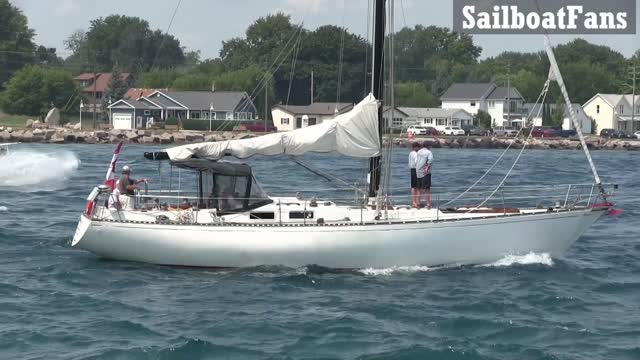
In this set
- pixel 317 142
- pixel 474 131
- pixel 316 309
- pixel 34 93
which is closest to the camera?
pixel 316 309

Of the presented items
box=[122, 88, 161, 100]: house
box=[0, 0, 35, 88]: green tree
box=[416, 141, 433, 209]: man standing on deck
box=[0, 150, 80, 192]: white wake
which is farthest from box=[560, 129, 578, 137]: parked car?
box=[416, 141, 433, 209]: man standing on deck

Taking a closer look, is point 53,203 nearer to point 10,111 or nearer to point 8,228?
point 8,228

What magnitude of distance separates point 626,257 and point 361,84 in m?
98.3

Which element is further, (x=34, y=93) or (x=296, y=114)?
(x=34, y=93)

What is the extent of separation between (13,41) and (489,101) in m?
69.9

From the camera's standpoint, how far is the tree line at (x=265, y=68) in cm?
12850

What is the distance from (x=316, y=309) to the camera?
2258cm

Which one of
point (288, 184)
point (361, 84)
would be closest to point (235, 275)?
point (288, 184)

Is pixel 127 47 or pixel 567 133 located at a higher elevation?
A: pixel 127 47

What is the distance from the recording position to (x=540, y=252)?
2716 cm

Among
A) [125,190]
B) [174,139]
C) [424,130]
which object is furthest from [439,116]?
[125,190]

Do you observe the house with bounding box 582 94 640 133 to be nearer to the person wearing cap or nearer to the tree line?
the tree line

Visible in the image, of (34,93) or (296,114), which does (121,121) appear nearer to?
(34,93)

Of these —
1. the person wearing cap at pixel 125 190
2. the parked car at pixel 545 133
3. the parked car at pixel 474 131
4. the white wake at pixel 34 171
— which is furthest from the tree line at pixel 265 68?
the person wearing cap at pixel 125 190
